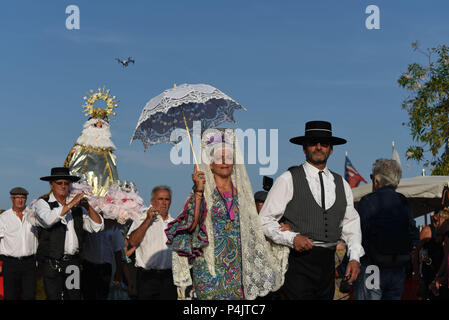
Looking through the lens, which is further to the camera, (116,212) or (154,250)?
(116,212)

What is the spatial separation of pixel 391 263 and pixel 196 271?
2.10 meters

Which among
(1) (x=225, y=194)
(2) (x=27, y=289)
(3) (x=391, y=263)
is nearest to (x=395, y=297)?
(3) (x=391, y=263)

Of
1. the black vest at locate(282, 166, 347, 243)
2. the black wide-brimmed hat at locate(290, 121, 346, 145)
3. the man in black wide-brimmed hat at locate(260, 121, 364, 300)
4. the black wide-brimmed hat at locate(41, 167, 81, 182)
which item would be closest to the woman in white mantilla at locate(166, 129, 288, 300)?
the man in black wide-brimmed hat at locate(260, 121, 364, 300)

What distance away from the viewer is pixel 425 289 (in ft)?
33.3

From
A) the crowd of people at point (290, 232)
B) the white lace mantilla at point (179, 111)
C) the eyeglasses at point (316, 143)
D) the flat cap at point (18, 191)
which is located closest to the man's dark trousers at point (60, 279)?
the flat cap at point (18, 191)

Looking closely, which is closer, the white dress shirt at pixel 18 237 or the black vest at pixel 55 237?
the black vest at pixel 55 237

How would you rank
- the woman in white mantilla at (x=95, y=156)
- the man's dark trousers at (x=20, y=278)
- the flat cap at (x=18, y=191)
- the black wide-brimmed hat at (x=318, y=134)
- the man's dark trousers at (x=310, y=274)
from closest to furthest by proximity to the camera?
1. the man's dark trousers at (x=310, y=274)
2. the black wide-brimmed hat at (x=318, y=134)
3. the man's dark trousers at (x=20, y=278)
4. the flat cap at (x=18, y=191)
5. the woman in white mantilla at (x=95, y=156)

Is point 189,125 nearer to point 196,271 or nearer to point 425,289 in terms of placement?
point 196,271

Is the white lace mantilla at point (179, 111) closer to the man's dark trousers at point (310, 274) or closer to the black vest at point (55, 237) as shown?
the man's dark trousers at point (310, 274)

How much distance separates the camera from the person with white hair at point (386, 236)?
6547mm

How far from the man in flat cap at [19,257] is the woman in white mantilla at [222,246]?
4.63 metres

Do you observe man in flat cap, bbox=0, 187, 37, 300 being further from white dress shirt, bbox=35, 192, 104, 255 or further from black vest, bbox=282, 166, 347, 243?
black vest, bbox=282, 166, 347, 243
